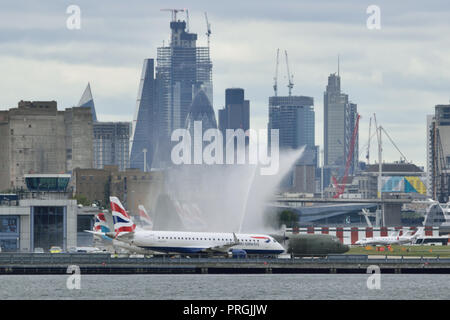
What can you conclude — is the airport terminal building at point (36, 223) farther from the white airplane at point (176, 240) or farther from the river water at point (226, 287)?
the river water at point (226, 287)

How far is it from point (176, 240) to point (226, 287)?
1021 inches

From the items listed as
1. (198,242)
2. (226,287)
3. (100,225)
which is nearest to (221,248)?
(198,242)

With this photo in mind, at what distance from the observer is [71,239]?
166m

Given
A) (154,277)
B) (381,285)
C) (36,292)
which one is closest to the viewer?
(36,292)

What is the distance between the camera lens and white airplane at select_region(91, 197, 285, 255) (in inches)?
5792

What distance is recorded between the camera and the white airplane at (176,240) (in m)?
147

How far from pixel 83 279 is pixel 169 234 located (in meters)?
15.8

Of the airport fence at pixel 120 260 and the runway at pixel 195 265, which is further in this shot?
the airport fence at pixel 120 260

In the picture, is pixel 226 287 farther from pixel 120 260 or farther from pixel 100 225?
pixel 100 225

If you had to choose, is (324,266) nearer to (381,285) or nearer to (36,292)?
(381,285)

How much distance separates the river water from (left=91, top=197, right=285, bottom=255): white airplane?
7.00 m

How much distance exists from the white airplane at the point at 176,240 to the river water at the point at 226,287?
23.0 feet

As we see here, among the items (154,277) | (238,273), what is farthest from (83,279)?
(238,273)

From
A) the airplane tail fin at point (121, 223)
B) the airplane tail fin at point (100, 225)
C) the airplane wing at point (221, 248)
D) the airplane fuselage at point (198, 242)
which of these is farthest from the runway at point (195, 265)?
the airplane tail fin at point (100, 225)
